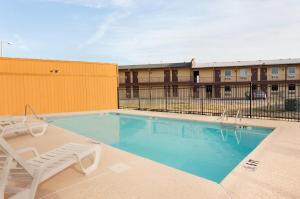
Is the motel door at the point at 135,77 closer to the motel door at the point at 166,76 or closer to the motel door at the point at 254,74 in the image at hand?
the motel door at the point at 166,76

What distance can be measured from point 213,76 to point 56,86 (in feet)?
85.3

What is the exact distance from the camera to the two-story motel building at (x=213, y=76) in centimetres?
3139

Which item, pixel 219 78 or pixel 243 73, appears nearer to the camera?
pixel 243 73

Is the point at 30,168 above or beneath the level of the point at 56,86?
beneath

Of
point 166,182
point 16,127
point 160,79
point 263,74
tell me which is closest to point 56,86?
point 16,127

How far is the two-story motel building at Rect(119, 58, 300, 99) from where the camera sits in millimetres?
31391

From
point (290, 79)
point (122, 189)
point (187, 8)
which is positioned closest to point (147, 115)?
point (187, 8)

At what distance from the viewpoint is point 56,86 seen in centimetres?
1342

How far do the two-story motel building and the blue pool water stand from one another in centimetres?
1992

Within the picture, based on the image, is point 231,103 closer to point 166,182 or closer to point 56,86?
point 56,86

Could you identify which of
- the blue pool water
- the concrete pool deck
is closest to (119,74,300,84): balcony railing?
the blue pool water

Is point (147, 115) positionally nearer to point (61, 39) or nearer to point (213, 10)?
point (213, 10)

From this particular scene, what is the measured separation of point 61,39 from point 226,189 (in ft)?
56.6

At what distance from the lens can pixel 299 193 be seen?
2945 mm
